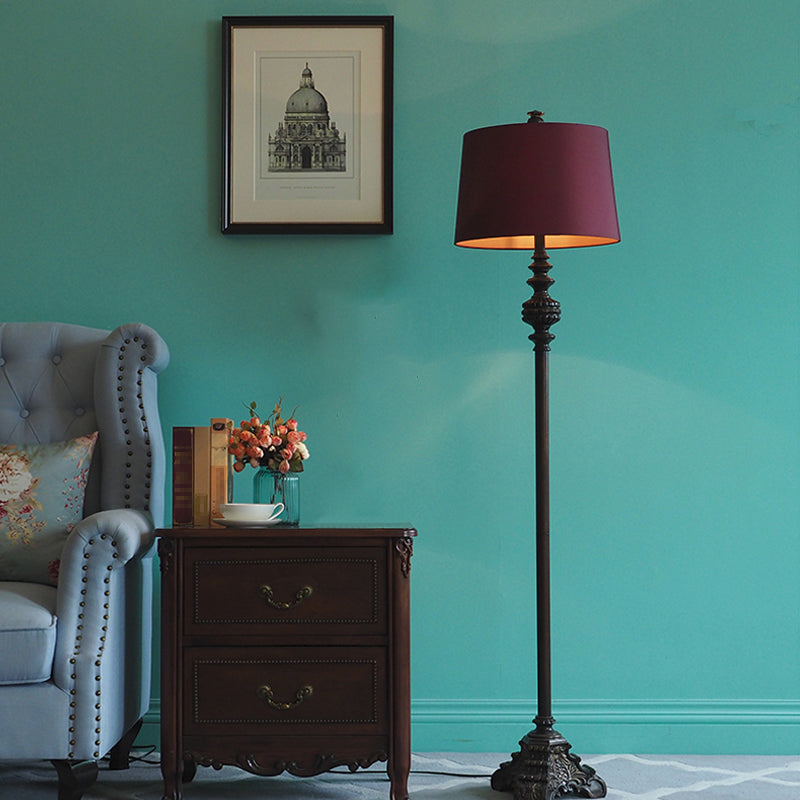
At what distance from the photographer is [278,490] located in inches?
95.0

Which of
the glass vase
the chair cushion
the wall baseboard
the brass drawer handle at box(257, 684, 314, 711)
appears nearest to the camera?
the chair cushion

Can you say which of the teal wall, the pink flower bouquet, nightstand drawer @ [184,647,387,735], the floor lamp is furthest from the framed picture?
nightstand drawer @ [184,647,387,735]

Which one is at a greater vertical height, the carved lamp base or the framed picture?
the framed picture

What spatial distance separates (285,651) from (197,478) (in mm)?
481

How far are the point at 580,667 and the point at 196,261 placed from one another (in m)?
1.58

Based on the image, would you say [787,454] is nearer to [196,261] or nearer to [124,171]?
[196,261]

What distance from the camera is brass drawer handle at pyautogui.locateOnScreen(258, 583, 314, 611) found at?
218 cm

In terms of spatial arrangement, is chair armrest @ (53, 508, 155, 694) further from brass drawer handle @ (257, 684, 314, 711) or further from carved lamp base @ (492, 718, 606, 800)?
carved lamp base @ (492, 718, 606, 800)

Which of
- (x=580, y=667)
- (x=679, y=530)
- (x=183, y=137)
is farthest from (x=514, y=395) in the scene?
(x=183, y=137)

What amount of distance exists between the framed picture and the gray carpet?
147cm

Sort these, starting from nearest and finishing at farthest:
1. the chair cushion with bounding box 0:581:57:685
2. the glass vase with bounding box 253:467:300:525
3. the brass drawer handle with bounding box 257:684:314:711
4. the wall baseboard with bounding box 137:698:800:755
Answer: the chair cushion with bounding box 0:581:57:685
the brass drawer handle with bounding box 257:684:314:711
the glass vase with bounding box 253:467:300:525
the wall baseboard with bounding box 137:698:800:755

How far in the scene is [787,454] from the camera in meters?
2.72

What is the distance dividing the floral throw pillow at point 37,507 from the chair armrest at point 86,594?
0.23 m

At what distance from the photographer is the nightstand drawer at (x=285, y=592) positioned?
7.16 feet
